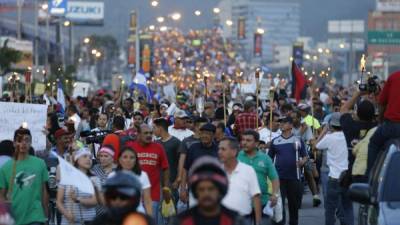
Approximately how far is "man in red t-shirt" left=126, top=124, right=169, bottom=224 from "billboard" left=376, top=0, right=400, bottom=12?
4876 inches

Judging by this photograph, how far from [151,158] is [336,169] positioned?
3.09m

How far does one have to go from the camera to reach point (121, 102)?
29688 mm

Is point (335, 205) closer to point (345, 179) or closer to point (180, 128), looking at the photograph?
point (345, 179)

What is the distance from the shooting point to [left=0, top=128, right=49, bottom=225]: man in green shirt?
1306cm

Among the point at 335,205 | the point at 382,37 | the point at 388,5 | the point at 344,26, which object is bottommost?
the point at 335,205

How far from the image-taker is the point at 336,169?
1761 cm

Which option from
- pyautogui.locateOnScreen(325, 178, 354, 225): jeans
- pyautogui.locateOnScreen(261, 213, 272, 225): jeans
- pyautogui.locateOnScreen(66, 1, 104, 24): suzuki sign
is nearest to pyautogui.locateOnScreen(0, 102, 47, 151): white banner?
pyautogui.locateOnScreen(325, 178, 354, 225): jeans

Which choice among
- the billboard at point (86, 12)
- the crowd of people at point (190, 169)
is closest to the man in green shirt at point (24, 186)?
the crowd of people at point (190, 169)

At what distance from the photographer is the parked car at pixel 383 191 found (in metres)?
11.7

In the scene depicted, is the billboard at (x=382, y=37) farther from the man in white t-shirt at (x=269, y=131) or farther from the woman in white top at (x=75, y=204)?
the woman in white top at (x=75, y=204)

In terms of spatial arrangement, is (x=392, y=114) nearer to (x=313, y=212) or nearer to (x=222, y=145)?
(x=222, y=145)

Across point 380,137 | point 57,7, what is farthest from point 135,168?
point 57,7

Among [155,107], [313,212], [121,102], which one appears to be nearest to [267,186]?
[313,212]

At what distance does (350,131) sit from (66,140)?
11.0 feet
